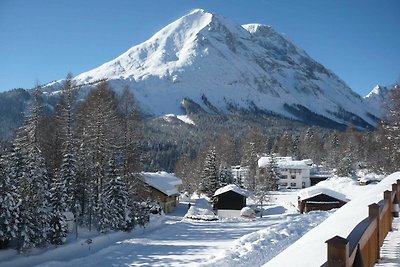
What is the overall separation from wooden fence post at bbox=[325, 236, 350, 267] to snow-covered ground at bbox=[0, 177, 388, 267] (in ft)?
33.3

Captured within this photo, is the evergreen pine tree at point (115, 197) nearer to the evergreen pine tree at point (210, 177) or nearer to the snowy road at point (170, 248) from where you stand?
the snowy road at point (170, 248)

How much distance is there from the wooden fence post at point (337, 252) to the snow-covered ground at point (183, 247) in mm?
10147

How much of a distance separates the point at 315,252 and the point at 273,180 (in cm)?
7277

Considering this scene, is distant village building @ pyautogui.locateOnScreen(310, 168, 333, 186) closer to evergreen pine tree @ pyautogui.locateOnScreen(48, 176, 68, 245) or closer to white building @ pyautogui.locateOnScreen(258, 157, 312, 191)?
white building @ pyautogui.locateOnScreen(258, 157, 312, 191)

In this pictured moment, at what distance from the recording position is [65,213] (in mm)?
26828

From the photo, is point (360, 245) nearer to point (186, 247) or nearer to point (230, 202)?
point (186, 247)

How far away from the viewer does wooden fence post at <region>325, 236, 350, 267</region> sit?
9.26 feet

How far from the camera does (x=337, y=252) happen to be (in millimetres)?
2836

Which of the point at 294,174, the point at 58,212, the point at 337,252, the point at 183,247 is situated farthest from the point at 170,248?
the point at 294,174

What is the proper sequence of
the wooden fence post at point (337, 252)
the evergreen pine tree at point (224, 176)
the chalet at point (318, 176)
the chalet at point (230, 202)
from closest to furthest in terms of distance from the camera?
1. the wooden fence post at point (337, 252)
2. the chalet at point (230, 202)
3. the evergreen pine tree at point (224, 176)
4. the chalet at point (318, 176)

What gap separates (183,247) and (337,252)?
2290 cm

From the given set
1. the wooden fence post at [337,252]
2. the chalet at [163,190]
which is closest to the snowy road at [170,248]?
the wooden fence post at [337,252]

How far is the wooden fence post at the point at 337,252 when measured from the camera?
282 cm

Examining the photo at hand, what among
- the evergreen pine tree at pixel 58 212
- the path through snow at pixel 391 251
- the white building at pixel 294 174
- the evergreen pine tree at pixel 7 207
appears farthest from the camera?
the white building at pixel 294 174
